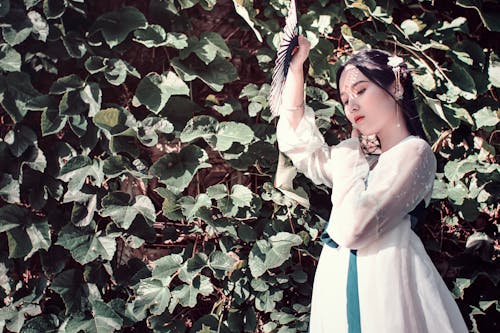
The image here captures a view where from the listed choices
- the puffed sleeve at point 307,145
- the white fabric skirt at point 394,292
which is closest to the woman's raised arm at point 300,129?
the puffed sleeve at point 307,145

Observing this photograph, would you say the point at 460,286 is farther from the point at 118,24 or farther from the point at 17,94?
the point at 17,94

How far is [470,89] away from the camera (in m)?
1.59

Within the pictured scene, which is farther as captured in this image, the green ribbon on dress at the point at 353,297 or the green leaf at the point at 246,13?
the green leaf at the point at 246,13

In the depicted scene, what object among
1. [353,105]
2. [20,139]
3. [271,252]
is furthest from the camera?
[20,139]

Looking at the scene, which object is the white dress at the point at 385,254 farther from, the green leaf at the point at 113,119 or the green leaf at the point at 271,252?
the green leaf at the point at 113,119

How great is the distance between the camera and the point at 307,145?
1.15 meters

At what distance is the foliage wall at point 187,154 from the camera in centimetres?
154

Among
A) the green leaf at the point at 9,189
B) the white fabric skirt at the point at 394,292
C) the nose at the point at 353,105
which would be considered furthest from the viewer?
the green leaf at the point at 9,189

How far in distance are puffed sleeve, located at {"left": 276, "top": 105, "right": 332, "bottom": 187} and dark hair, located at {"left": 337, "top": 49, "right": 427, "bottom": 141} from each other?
148mm

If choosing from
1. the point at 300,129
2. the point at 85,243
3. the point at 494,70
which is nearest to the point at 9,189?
the point at 85,243

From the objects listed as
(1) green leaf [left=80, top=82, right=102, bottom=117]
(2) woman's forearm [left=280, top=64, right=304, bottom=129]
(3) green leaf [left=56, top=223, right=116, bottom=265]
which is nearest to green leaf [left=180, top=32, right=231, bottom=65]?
(1) green leaf [left=80, top=82, right=102, bottom=117]

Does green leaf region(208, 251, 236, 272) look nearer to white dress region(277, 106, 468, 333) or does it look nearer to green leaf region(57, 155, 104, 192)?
green leaf region(57, 155, 104, 192)

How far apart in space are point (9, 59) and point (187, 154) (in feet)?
1.84

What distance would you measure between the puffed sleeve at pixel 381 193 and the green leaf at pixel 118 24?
32.2 inches
